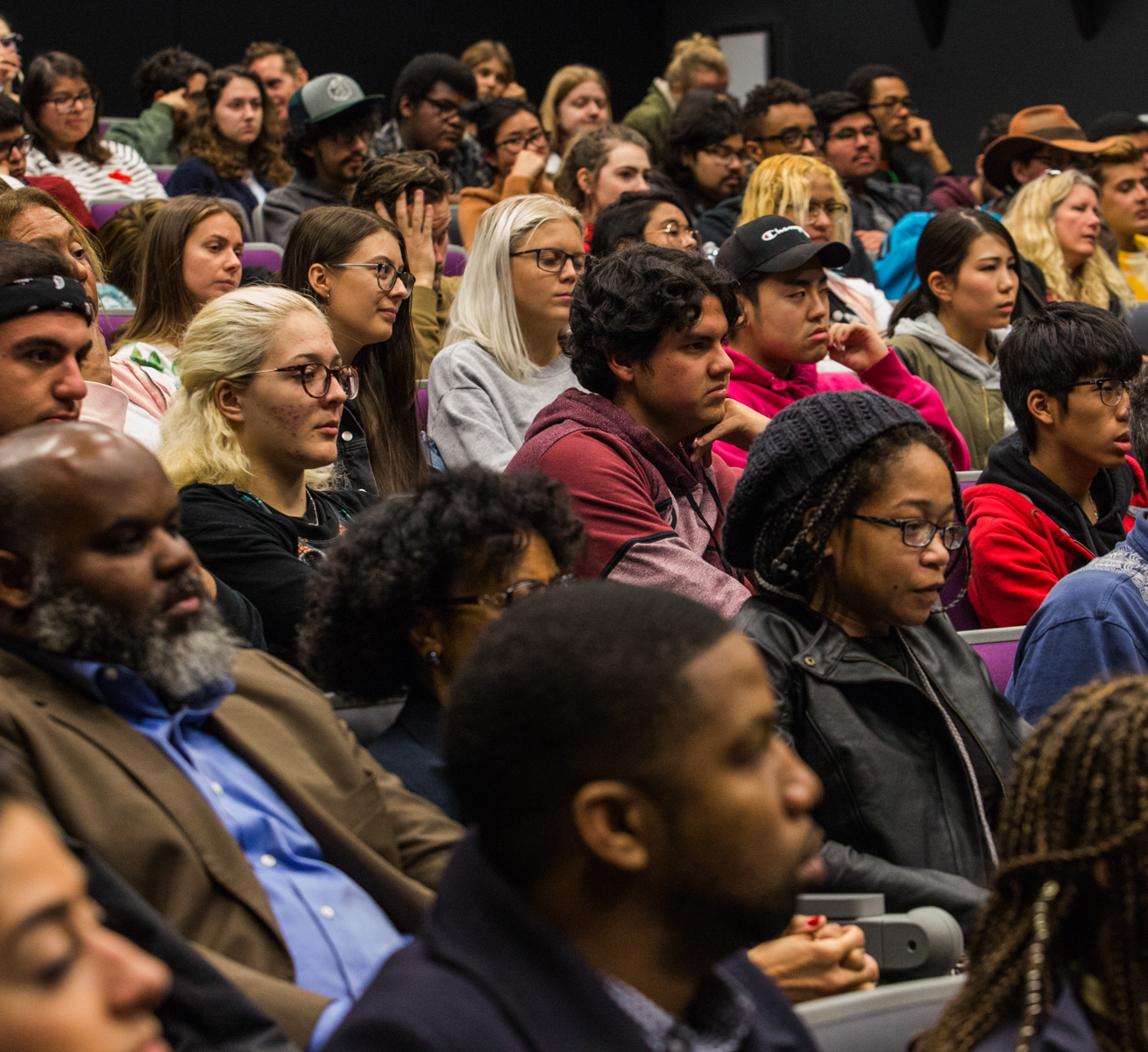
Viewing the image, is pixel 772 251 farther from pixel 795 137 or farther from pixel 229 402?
pixel 795 137

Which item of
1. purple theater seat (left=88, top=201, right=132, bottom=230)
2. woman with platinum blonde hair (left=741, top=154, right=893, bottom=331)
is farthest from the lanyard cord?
purple theater seat (left=88, top=201, right=132, bottom=230)

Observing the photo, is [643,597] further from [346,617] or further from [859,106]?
[859,106]

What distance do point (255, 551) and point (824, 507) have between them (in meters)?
0.91

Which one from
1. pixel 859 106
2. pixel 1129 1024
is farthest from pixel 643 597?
pixel 859 106

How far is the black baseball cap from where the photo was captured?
3.12 m

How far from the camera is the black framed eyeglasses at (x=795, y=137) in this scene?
5762 mm

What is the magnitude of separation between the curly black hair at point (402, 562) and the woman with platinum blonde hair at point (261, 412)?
0.58 metres

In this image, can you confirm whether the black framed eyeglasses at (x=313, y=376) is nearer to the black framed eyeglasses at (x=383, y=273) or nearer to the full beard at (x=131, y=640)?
the black framed eyeglasses at (x=383, y=273)

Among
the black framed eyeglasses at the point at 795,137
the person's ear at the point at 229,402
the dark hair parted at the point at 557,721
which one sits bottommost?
the black framed eyeglasses at the point at 795,137

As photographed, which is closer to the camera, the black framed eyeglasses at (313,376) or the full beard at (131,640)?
the full beard at (131,640)

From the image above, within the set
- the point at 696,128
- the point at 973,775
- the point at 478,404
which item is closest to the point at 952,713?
the point at 973,775

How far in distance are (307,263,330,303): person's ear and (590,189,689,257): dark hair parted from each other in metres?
0.90

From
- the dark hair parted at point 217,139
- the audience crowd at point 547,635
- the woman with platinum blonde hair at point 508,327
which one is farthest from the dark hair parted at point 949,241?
the dark hair parted at point 217,139

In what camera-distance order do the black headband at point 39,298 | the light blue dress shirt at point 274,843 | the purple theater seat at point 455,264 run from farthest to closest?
the purple theater seat at point 455,264
the black headband at point 39,298
the light blue dress shirt at point 274,843
